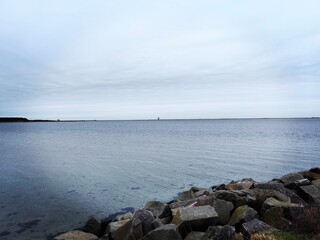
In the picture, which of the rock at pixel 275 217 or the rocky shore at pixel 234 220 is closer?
the rocky shore at pixel 234 220

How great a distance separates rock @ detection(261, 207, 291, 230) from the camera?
782 cm

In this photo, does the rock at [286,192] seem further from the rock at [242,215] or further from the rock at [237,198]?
the rock at [242,215]

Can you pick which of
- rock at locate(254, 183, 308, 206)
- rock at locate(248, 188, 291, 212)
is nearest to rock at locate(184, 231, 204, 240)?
rock at locate(248, 188, 291, 212)

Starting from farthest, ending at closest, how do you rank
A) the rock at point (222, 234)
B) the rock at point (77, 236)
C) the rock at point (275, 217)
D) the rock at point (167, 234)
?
the rock at point (77, 236) → the rock at point (275, 217) → the rock at point (167, 234) → the rock at point (222, 234)

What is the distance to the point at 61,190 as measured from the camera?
706 inches

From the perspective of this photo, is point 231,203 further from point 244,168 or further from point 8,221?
point 244,168

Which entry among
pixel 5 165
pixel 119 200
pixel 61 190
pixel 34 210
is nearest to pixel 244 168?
pixel 119 200

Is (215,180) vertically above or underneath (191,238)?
underneath

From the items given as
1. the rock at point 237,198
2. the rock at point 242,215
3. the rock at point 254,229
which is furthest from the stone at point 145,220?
the rock at point 254,229

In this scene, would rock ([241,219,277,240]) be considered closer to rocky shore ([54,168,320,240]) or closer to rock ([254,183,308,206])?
rocky shore ([54,168,320,240])

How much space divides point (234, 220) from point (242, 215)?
0.28 m

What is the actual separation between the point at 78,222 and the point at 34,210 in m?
2.94

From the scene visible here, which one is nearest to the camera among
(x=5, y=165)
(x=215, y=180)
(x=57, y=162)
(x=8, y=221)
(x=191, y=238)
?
(x=191, y=238)

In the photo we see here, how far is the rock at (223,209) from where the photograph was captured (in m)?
8.60
